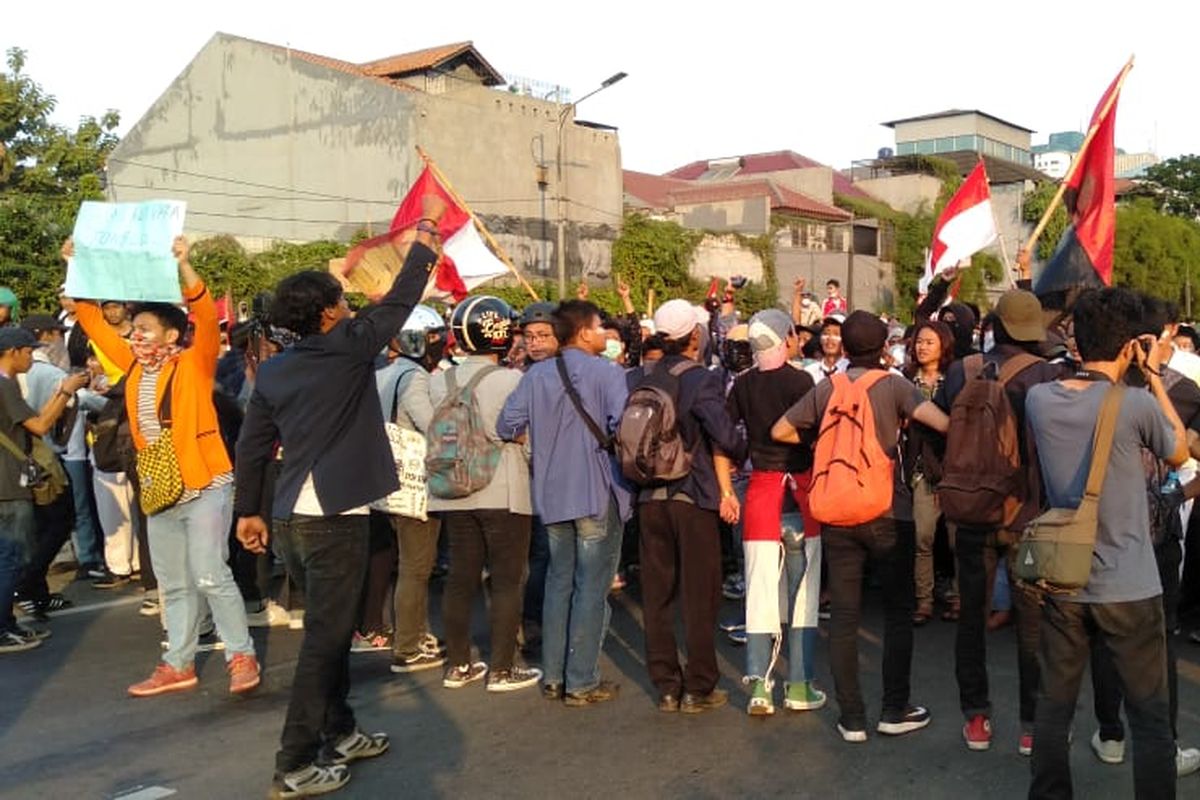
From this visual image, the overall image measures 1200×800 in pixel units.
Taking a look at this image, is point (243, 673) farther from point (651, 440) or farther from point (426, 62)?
→ point (426, 62)

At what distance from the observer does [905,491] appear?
18.7 ft

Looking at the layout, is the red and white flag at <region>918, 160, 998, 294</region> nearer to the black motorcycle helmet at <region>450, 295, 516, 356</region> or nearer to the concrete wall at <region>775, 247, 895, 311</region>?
the black motorcycle helmet at <region>450, 295, 516, 356</region>

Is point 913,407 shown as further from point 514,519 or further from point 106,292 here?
point 106,292

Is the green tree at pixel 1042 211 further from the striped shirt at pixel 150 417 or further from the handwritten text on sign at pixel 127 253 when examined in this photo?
the handwritten text on sign at pixel 127 253

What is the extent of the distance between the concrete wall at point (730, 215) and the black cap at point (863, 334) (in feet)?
128

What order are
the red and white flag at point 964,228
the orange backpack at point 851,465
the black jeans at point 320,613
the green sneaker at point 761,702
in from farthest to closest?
1. the red and white flag at point 964,228
2. the green sneaker at point 761,702
3. the orange backpack at point 851,465
4. the black jeans at point 320,613

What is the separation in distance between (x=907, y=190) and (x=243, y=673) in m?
51.5

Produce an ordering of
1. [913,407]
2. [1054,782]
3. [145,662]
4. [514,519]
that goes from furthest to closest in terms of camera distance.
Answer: [145,662] → [514,519] → [913,407] → [1054,782]

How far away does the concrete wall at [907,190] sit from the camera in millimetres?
53500

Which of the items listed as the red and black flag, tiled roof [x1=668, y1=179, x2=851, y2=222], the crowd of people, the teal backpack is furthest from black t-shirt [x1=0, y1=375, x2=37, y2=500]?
tiled roof [x1=668, y1=179, x2=851, y2=222]

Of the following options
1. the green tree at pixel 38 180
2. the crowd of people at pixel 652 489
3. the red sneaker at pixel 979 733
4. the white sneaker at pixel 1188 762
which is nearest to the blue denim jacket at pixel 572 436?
the crowd of people at pixel 652 489

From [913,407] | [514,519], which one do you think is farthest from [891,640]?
[514,519]

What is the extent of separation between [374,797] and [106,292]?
9.13 feet

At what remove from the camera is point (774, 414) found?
5.82 m
